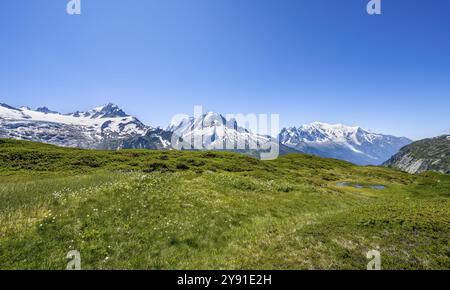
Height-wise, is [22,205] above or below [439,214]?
above

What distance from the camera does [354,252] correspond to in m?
15.9
